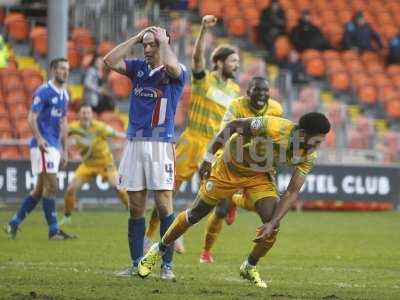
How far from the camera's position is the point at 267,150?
10.3 metres

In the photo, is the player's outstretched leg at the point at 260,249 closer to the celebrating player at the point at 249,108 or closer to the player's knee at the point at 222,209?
the celebrating player at the point at 249,108

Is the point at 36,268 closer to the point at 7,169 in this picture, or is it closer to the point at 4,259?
the point at 4,259

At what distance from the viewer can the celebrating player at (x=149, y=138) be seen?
10.9 m

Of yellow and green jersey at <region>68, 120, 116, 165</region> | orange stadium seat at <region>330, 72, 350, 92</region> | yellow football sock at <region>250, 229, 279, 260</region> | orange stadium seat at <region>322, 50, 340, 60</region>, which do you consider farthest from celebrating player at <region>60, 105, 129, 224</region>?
orange stadium seat at <region>322, 50, 340, 60</region>

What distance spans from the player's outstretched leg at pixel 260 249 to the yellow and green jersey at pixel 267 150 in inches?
13.3

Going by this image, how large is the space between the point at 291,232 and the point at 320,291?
25.9ft

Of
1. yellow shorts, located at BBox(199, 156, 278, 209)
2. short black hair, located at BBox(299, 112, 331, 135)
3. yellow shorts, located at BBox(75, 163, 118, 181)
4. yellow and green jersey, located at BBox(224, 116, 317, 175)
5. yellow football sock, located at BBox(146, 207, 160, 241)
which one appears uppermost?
short black hair, located at BBox(299, 112, 331, 135)

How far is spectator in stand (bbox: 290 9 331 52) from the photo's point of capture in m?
28.4

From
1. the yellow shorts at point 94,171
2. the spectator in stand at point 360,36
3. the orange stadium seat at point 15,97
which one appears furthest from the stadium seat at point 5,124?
the spectator in stand at point 360,36

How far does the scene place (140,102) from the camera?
1098 cm

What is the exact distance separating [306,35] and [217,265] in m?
17.0

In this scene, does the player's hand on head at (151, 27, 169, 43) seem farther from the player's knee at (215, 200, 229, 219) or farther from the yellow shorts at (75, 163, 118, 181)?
the yellow shorts at (75, 163, 118, 181)

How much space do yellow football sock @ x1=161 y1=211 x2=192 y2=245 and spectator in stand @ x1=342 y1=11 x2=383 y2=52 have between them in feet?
65.0

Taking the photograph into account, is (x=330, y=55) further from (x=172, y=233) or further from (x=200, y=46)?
(x=172, y=233)
